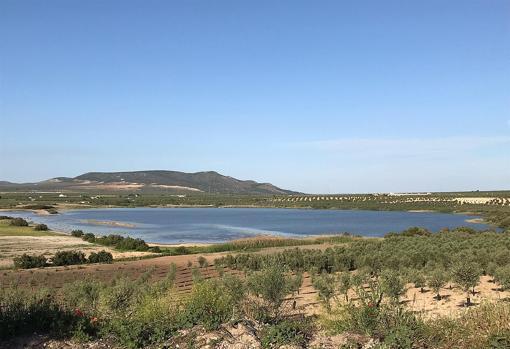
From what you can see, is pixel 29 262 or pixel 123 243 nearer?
pixel 29 262

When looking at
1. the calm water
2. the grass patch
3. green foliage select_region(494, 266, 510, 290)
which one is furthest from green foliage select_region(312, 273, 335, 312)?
the calm water

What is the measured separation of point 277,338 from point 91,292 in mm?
13534

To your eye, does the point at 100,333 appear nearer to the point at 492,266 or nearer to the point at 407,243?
the point at 492,266

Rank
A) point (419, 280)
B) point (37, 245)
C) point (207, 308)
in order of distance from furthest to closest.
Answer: point (37, 245) → point (419, 280) → point (207, 308)

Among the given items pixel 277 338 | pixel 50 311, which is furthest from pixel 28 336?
pixel 277 338

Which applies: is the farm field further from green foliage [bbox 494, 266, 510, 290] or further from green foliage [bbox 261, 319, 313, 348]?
green foliage [bbox 261, 319, 313, 348]

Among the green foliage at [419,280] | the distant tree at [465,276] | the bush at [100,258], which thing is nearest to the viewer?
the distant tree at [465,276]

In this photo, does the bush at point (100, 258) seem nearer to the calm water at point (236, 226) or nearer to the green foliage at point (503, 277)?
the calm water at point (236, 226)

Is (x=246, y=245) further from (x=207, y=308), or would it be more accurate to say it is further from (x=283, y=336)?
(x=283, y=336)

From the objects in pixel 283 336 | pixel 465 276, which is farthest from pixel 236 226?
pixel 283 336

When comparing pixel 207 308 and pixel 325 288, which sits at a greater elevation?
pixel 207 308

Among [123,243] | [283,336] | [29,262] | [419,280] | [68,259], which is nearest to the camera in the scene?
[283,336]

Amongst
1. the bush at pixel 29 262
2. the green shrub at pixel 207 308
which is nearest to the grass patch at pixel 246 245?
the bush at pixel 29 262

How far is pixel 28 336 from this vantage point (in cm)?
984
